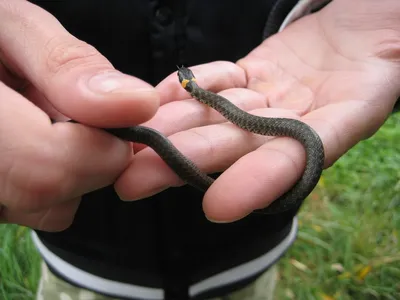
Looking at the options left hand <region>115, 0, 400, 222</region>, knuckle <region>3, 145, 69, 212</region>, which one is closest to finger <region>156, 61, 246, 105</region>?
left hand <region>115, 0, 400, 222</region>

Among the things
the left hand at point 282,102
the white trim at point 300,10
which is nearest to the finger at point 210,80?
the left hand at point 282,102

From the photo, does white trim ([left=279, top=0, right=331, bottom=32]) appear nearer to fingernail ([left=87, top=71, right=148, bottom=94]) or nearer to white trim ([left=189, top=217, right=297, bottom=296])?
white trim ([left=189, top=217, right=297, bottom=296])

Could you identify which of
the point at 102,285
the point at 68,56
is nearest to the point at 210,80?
the point at 68,56

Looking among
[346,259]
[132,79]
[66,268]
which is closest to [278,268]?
[346,259]

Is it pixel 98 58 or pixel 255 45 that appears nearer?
pixel 98 58

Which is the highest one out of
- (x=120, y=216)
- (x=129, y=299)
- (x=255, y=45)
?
(x=255, y=45)

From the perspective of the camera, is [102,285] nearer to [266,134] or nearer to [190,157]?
[190,157]

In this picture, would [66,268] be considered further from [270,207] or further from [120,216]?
[270,207]
